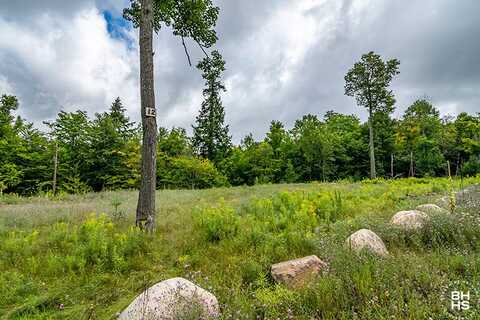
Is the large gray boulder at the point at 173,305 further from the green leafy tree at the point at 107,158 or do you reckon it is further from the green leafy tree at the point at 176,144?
the green leafy tree at the point at 176,144

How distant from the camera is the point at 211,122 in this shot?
106 feet

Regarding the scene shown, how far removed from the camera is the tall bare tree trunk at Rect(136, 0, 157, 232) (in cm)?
462

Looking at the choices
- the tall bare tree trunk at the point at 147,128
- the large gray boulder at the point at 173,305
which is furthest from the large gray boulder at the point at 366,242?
the tall bare tree trunk at the point at 147,128

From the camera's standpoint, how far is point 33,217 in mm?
6039

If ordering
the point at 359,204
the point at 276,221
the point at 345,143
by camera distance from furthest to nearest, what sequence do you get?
the point at 345,143 < the point at 359,204 < the point at 276,221

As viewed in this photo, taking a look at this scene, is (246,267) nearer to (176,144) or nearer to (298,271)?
(298,271)

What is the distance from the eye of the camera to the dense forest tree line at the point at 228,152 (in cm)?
2345

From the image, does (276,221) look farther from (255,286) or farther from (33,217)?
(33,217)

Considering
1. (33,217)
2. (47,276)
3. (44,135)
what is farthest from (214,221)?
(44,135)

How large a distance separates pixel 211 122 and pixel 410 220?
29551 mm

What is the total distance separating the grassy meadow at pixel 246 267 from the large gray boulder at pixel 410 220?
0.51ft

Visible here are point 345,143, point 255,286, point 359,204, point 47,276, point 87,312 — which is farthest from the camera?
point 345,143

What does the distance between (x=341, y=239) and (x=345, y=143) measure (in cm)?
3278

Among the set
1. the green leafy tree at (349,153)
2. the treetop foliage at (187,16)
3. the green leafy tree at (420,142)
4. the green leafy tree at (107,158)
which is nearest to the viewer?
the treetop foliage at (187,16)
